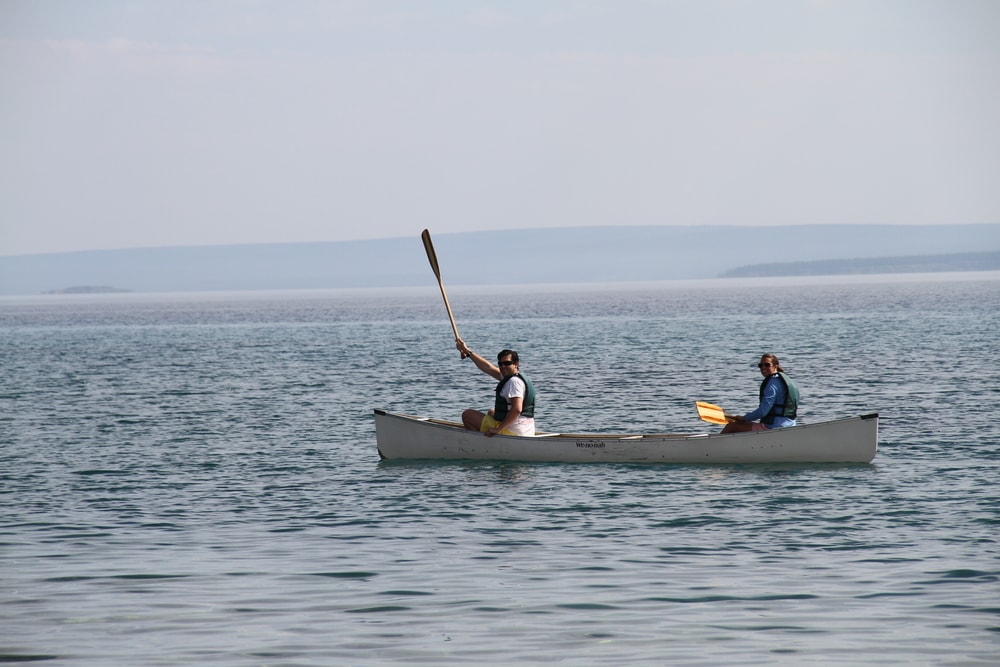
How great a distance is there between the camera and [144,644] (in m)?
10.3

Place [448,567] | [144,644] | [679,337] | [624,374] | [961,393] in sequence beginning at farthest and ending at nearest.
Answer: [679,337], [624,374], [961,393], [448,567], [144,644]

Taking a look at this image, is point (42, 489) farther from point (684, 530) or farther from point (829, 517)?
point (829, 517)

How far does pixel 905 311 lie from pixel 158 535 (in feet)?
320

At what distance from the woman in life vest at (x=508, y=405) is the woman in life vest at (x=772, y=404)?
300 cm

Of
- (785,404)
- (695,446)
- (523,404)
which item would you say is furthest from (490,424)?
(785,404)

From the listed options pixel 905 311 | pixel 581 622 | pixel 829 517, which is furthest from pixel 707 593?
pixel 905 311

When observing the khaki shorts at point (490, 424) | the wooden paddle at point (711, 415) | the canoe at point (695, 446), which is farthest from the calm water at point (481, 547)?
the wooden paddle at point (711, 415)

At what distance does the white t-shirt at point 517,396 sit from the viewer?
768 inches

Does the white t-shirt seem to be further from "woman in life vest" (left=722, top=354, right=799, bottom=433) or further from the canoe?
"woman in life vest" (left=722, top=354, right=799, bottom=433)

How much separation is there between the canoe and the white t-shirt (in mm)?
207

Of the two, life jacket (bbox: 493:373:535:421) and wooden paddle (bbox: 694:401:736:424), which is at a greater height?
life jacket (bbox: 493:373:535:421)

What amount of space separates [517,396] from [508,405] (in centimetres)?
27

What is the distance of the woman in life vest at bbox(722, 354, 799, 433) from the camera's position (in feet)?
62.3

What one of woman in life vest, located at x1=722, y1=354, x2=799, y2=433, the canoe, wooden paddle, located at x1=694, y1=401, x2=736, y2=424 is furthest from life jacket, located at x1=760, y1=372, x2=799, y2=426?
wooden paddle, located at x1=694, y1=401, x2=736, y2=424
